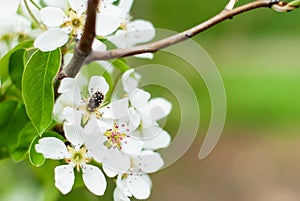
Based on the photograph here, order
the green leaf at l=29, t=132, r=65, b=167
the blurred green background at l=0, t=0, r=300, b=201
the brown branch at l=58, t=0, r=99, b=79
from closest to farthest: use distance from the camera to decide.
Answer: the brown branch at l=58, t=0, r=99, b=79 < the green leaf at l=29, t=132, r=65, b=167 < the blurred green background at l=0, t=0, r=300, b=201

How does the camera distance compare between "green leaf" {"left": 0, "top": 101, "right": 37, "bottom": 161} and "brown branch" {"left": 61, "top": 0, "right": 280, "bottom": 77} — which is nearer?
"brown branch" {"left": 61, "top": 0, "right": 280, "bottom": 77}

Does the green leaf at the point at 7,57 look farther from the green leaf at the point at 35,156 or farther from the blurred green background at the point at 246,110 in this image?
the blurred green background at the point at 246,110

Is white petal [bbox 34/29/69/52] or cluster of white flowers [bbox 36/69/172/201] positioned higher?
white petal [bbox 34/29/69/52]

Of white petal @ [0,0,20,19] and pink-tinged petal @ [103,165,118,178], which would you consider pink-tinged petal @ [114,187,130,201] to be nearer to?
pink-tinged petal @ [103,165,118,178]

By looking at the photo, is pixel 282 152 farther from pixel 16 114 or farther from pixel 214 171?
pixel 16 114

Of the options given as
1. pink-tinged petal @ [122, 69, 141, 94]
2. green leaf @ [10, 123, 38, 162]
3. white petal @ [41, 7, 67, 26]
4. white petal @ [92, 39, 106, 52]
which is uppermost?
white petal @ [41, 7, 67, 26]

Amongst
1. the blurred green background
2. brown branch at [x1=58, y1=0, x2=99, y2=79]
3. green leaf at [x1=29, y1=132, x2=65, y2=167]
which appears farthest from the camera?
the blurred green background

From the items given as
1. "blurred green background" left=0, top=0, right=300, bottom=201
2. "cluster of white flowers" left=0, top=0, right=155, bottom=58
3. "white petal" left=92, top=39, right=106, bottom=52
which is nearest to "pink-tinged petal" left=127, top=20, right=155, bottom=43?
"cluster of white flowers" left=0, top=0, right=155, bottom=58

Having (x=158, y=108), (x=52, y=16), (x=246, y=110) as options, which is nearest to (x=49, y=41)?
(x=52, y=16)

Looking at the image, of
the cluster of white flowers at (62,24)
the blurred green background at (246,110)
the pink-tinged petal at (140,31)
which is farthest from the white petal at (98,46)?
the blurred green background at (246,110)
